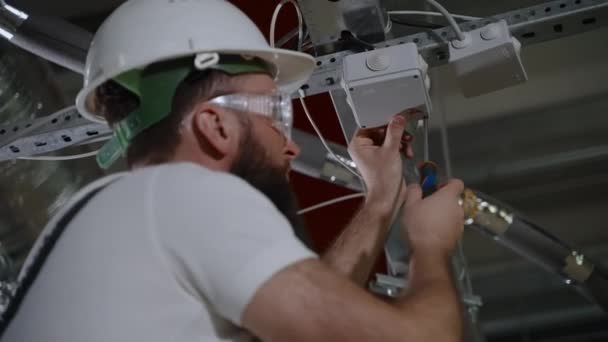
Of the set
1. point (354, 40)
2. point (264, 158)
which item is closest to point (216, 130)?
point (264, 158)

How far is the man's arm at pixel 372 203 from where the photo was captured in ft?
5.08

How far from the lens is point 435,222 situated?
128 centimetres

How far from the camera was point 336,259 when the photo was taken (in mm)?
1560

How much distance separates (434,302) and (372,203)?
55 cm

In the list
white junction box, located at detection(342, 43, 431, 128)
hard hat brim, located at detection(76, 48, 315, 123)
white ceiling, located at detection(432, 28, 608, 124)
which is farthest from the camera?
white ceiling, located at detection(432, 28, 608, 124)

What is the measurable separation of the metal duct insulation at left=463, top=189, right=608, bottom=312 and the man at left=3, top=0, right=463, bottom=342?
0.58m

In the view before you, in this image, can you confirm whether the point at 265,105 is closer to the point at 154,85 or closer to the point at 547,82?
the point at 154,85

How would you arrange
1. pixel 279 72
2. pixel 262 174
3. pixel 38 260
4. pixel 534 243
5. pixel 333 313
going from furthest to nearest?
pixel 534 243
pixel 279 72
pixel 262 174
pixel 38 260
pixel 333 313

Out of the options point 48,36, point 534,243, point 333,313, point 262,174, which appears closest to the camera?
point 333,313

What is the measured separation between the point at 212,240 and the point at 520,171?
6.72 feet

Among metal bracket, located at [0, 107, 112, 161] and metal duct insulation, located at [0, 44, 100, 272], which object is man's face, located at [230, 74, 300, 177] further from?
metal duct insulation, located at [0, 44, 100, 272]

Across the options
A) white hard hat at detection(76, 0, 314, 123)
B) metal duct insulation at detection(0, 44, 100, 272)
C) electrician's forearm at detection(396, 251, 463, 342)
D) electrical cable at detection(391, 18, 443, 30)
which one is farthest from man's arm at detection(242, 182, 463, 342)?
metal duct insulation at detection(0, 44, 100, 272)

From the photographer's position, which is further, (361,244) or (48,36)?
(48,36)

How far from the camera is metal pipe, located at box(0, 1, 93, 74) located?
167 centimetres
